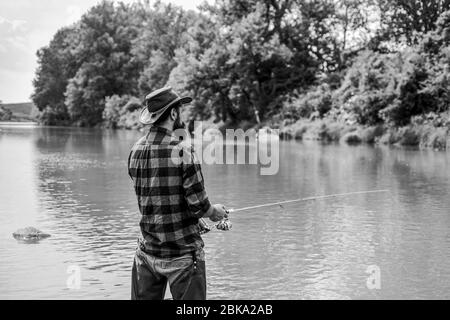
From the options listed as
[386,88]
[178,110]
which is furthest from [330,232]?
[386,88]

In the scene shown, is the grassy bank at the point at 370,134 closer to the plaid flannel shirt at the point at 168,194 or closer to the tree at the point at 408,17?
the tree at the point at 408,17

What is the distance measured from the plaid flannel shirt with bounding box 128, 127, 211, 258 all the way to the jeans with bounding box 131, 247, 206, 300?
5 cm

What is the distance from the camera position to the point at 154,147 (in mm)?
4445

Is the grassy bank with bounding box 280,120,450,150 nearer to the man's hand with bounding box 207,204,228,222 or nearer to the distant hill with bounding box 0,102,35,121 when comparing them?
the man's hand with bounding box 207,204,228,222

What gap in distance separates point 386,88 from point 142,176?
108 feet

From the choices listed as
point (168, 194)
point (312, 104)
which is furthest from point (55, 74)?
point (168, 194)

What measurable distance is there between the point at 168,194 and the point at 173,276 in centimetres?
55

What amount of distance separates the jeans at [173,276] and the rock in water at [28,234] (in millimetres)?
5330

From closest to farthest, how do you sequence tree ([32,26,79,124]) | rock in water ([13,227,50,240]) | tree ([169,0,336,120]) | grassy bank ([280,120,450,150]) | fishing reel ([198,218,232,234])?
1. fishing reel ([198,218,232,234])
2. rock in water ([13,227,50,240])
3. grassy bank ([280,120,450,150])
4. tree ([169,0,336,120])
5. tree ([32,26,79,124])

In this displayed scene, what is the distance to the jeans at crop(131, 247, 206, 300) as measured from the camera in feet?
14.5

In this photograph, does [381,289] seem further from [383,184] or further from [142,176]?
[383,184]

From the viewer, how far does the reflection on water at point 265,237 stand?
23.3 ft
